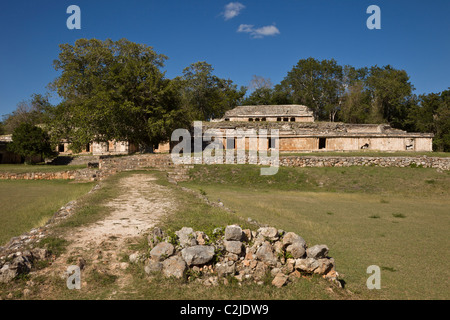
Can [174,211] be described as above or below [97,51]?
below

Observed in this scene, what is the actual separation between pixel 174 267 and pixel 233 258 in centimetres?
101

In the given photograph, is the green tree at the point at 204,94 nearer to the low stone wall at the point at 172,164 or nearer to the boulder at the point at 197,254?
the low stone wall at the point at 172,164

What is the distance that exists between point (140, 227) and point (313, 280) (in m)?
3.92

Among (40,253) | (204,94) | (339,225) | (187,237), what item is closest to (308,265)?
(187,237)

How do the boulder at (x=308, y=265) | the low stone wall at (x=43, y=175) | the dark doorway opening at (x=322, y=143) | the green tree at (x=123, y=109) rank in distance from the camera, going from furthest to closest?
1. the dark doorway opening at (x=322, y=143)
2. the green tree at (x=123, y=109)
3. the low stone wall at (x=43, y=175)
4. the boulder at (x=308, y=265)

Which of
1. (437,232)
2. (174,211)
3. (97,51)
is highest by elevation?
(97,51)

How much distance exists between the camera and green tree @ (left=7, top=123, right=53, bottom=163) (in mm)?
28094

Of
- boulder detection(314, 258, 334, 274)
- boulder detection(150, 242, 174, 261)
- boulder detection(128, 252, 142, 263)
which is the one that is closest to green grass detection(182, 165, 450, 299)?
boulder detection(314, 258, 334, 274)

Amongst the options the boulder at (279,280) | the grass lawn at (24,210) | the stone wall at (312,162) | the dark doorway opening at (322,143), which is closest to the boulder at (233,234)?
the boulder at (279,280)

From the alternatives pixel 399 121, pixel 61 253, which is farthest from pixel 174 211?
pixel 399 121

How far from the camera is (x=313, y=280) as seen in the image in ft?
15.6

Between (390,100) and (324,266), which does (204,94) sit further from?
(324,266)

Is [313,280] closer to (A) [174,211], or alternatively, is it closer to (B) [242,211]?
(A) [174,211]

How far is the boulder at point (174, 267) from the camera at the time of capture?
454 cm
